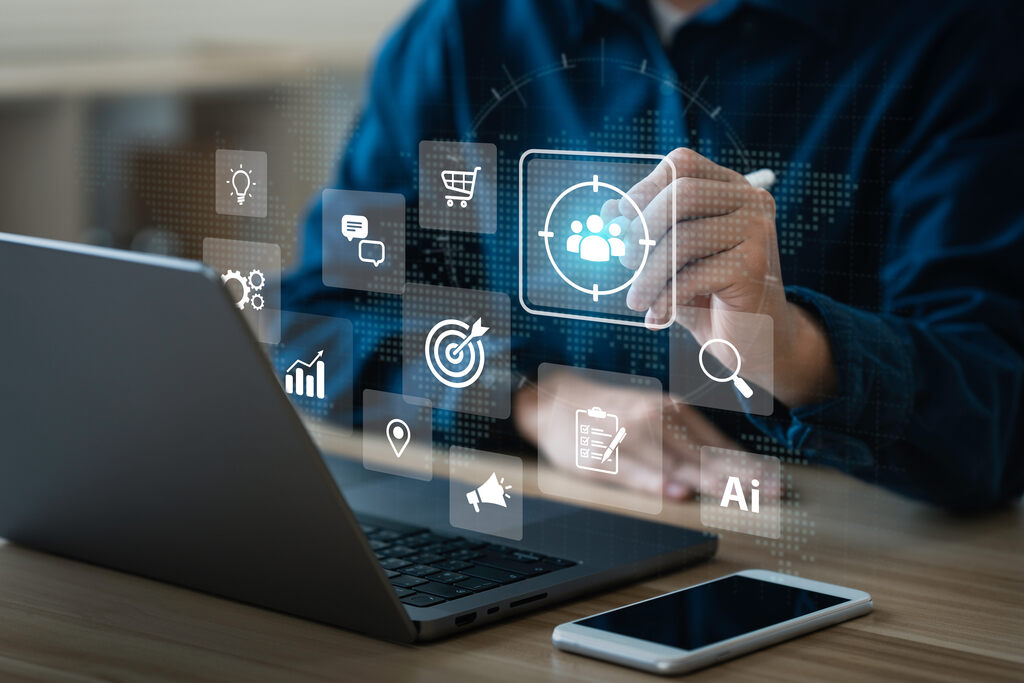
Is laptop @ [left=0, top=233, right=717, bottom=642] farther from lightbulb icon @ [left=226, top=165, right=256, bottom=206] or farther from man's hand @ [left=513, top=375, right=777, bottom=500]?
lightbulb icon @ [left=226, top=165, right=256, bottom=206]

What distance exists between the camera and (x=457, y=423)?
38.1 inches

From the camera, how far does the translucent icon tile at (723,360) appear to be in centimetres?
82

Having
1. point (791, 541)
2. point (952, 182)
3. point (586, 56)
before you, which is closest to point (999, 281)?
point (952, 182)

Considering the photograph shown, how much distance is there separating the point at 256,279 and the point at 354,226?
116mm

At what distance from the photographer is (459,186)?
0.95m

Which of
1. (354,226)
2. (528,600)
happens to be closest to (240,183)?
(354,226)

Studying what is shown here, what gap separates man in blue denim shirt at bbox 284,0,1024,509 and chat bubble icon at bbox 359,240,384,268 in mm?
156

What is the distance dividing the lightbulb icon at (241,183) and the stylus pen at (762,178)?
0.43 metres

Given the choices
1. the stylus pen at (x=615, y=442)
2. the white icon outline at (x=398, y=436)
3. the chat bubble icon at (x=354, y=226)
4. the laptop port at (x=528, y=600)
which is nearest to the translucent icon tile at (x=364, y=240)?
the chat bubble icon at (x=354, y=226)

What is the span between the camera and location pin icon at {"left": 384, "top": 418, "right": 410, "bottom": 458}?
100 cm

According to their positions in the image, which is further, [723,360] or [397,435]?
[397,435]

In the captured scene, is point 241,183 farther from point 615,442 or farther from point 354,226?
point 615,442

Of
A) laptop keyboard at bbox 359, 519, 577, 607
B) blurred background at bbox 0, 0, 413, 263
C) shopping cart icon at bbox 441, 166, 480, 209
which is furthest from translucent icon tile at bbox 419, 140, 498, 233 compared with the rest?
laptop keyboard at bbox 359, 519, 577, 607

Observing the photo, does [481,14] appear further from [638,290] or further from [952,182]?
[952,182]
